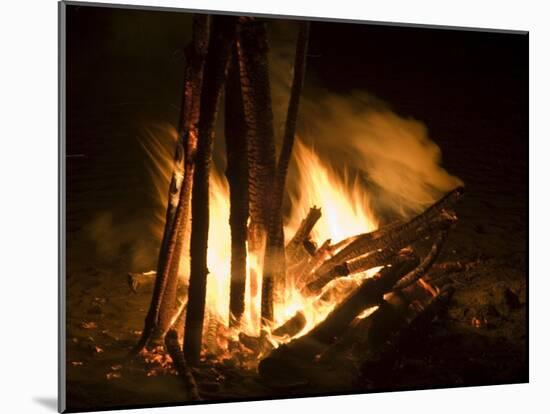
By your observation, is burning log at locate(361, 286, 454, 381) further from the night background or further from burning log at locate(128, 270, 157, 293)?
burning log at locate(128, 270, 157, 293)

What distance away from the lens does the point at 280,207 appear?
5059 mm

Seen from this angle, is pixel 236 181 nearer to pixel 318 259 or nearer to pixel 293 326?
pixel 318 259

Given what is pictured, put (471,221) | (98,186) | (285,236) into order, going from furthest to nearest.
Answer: (471,221) < (285,236) < (98,186)

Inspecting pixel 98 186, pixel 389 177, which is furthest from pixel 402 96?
pixel 98 186

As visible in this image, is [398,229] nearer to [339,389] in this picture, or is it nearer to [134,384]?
[339,389]

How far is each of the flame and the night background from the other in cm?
19

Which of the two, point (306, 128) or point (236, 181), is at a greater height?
point (306, 128)

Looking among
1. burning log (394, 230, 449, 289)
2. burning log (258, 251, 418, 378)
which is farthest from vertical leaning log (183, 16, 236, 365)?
burning log (394, 230, 449, 289)

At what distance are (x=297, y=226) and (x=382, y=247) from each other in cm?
43

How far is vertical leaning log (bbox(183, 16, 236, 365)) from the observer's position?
4.93 m

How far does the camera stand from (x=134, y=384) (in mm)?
4844

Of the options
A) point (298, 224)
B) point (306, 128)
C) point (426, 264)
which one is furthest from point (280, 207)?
point (426, 264)

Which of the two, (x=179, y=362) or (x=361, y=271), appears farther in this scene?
(x=361, y=271)

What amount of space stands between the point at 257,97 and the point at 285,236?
0.61 m
